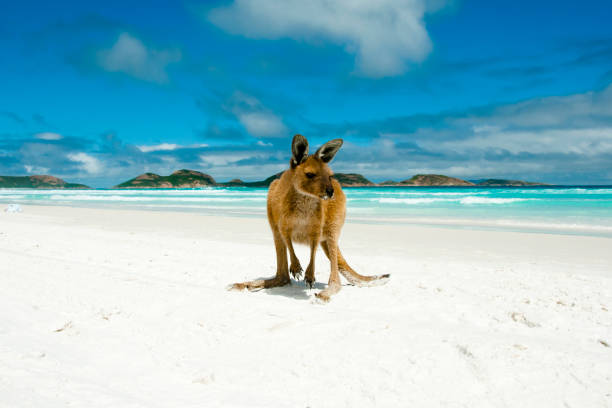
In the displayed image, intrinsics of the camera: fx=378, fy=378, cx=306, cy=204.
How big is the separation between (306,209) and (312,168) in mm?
494

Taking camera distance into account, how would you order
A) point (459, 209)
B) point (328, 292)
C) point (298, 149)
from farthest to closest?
point (459, 209), point (328, 292), point (298, 149)

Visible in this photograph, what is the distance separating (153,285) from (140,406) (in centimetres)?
245

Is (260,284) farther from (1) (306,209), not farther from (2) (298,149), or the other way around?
(2) (298,149)

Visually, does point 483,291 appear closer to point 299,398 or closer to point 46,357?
point 299,398

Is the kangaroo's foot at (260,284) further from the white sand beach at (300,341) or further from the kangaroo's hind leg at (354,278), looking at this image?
the kangaroo's hind leg at (354,278)

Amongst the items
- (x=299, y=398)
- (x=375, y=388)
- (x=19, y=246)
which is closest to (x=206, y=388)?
(x=299, y=398)

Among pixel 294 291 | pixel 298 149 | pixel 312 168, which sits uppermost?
pixel 298 149

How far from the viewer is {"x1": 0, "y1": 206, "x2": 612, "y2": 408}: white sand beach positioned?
2092 millimetres

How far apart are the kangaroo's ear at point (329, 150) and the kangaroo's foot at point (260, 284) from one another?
1.67 meters

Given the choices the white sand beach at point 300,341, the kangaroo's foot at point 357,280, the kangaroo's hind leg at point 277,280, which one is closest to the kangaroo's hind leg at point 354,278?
the kangaroo's foot at point 357,280

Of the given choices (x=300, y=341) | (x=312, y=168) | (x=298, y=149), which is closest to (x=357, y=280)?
(x=312, y=168)

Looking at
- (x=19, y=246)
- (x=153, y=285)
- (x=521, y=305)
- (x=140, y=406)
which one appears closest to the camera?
(x=140, y=406)

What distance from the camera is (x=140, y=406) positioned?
1889 mm

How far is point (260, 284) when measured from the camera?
15.1 feet
